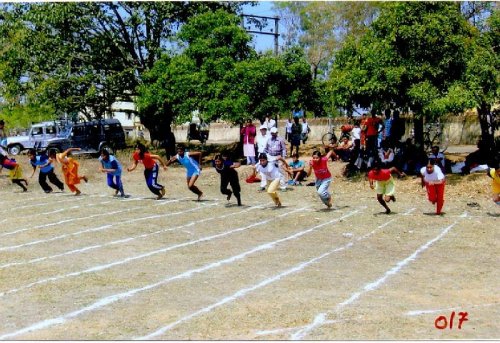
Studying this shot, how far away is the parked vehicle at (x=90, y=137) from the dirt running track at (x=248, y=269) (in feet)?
53.6

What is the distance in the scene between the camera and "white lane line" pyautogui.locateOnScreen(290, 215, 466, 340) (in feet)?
23.2

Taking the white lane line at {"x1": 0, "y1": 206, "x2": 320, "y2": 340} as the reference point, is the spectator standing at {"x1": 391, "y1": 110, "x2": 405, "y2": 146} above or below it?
above

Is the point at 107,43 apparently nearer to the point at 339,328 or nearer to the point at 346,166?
the point at 346,166

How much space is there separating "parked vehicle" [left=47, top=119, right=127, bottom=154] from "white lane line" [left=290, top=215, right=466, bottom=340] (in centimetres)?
2397

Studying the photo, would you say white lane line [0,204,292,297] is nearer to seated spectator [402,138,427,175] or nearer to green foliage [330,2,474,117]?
green foliage [330,2,474,117]

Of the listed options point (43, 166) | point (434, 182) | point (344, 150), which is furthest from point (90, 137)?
point (434, 182)

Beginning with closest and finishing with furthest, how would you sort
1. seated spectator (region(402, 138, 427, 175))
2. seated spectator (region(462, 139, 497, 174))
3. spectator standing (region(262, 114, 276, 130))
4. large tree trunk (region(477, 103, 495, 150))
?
1. seated spectator (region(462, 139, 497, 174))
2. seated spectator (region(402, 138, 427, 175))
3. large tree trunk (region(477, 103, 495, 150))
4. spectator standing (region(262, 114, 276, 130))

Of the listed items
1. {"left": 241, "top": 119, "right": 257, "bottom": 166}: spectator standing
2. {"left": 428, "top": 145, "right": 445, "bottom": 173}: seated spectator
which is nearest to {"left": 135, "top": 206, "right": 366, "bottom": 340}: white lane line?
{"left": 428, "top": 145, "right": 445, "bottom": 173}: seated spectator

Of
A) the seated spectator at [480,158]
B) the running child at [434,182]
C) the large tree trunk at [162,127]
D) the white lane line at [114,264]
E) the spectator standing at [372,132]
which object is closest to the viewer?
the white lane line at [114,264]

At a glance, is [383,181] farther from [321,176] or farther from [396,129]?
[396,129]

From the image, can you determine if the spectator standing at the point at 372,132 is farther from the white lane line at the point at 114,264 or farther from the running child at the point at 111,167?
the white lane line at the point at 114,264

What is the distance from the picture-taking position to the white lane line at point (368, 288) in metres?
7.06

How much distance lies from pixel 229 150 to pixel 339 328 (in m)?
26.1

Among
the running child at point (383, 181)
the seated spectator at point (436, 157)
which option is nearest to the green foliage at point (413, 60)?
the seated spectator at point (436, 157)
